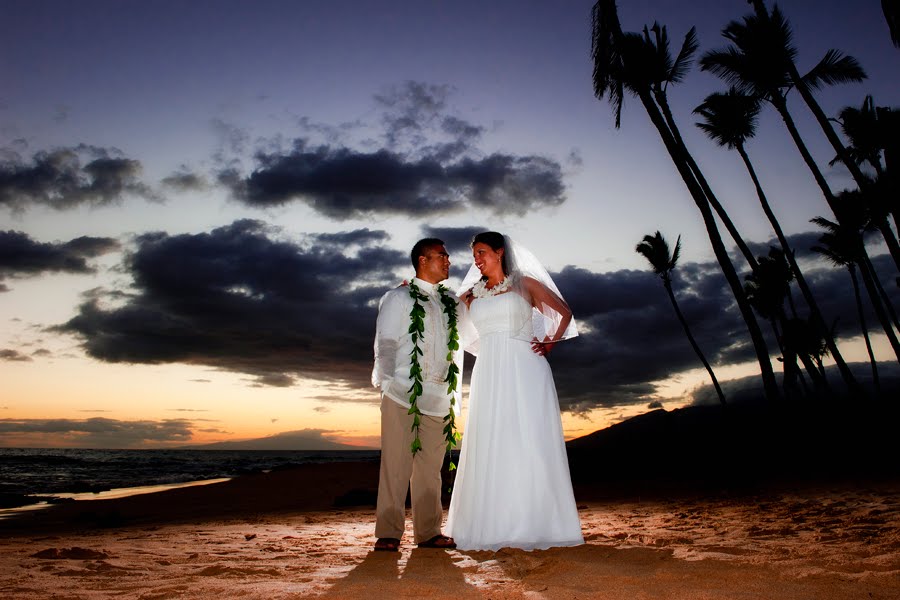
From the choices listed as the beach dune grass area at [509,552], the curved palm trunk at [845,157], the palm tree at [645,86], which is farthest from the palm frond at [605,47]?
the beach dune grass area at [509,552]

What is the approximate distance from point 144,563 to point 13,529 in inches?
176

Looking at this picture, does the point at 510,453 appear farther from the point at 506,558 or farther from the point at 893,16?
the point at 893,16

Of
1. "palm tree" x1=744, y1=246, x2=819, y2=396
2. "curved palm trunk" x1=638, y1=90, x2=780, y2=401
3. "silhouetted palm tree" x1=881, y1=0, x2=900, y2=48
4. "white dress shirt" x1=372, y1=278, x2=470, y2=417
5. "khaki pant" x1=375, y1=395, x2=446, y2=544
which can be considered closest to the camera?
"khaki pant" x1=375, y1=395, x2=446, y2=544

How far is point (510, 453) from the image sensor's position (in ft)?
14.5

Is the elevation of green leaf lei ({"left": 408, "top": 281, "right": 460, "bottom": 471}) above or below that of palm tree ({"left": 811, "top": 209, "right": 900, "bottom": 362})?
below

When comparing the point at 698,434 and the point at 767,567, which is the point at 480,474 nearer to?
the point at 767,567

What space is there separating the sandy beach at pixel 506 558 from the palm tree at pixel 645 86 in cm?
507

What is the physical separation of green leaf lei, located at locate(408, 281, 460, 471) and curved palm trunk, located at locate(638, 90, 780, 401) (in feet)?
28.7

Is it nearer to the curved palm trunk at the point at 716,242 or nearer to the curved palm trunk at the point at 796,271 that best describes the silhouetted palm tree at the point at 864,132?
the curved palm trunk at the point at 796,271

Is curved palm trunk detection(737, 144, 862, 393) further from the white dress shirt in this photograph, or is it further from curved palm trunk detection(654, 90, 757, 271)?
the white dress shirt

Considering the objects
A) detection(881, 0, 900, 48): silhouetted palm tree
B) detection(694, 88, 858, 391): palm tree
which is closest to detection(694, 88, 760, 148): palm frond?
detection(694, 88, 858, 391): palm tree

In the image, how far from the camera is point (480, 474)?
4430mm

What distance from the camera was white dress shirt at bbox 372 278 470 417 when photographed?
4.49 meters

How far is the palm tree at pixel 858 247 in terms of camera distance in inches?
736
